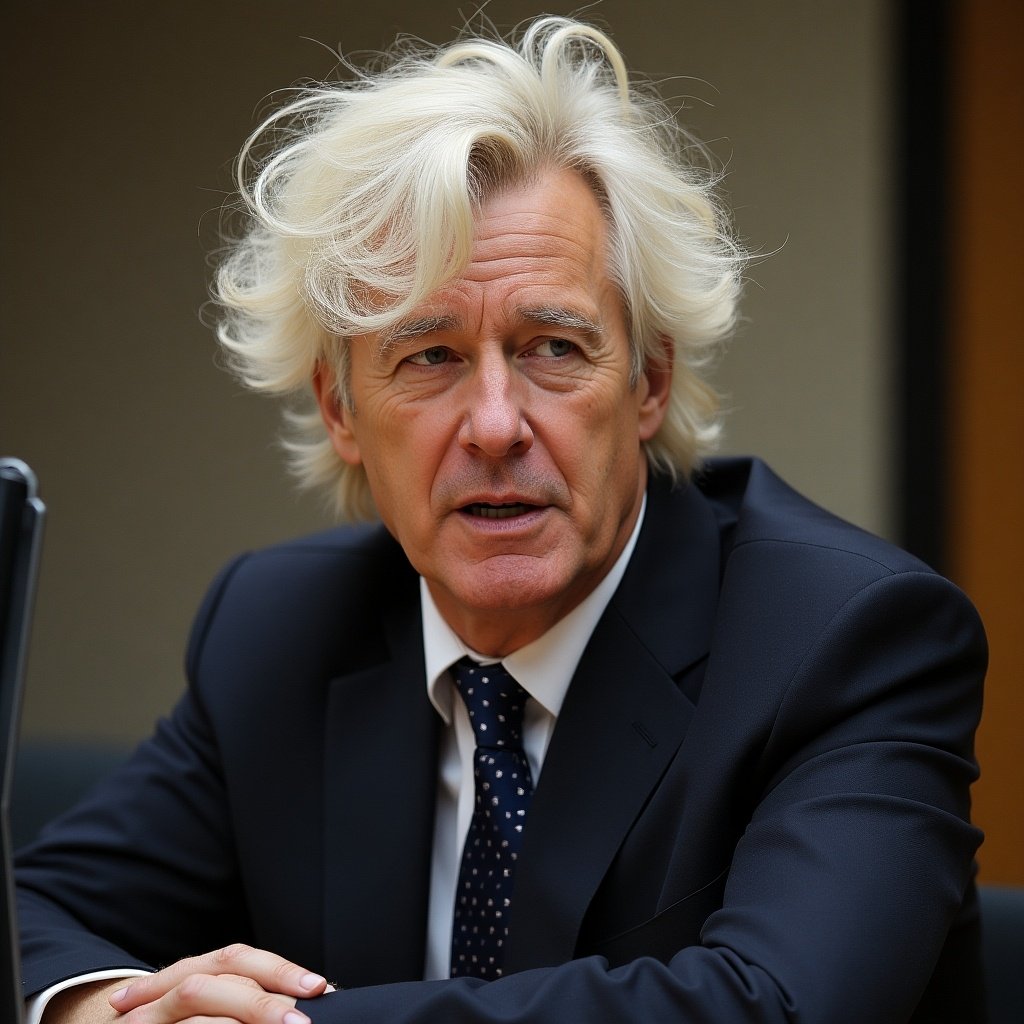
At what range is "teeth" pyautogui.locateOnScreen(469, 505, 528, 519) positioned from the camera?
66.2 inches

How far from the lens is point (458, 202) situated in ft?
5.36

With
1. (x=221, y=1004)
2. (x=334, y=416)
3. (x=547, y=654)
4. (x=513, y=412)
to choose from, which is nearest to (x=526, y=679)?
(x=547, y=654)

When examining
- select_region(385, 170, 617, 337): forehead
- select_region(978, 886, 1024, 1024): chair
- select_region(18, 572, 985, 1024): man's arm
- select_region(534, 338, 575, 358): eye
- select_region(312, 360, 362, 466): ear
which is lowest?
select_region(978, 886, 1024, 1024): chair

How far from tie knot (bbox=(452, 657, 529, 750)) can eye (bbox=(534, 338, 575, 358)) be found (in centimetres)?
41

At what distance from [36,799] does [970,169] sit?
94.7 inches

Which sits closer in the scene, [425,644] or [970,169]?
[425,644]

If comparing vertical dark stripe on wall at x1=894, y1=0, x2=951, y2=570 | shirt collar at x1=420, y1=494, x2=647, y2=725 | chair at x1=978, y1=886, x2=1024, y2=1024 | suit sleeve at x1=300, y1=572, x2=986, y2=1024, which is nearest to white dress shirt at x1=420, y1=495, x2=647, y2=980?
shirt collar at x1=420, y1=494, x2=647, y2=725

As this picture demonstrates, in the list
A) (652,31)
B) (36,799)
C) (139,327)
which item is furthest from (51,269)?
(36,799)

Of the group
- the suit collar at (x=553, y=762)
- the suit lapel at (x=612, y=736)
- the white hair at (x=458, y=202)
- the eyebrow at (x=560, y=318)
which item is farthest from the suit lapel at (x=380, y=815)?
the eyebrow at (x=560, y=318)

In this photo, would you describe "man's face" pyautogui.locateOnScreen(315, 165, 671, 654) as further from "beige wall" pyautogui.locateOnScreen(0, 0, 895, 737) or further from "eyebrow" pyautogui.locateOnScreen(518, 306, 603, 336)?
"beige wall" pyautogui.locateOnScreen(0, 0, 895, 737)

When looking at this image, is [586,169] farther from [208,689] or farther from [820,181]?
[820,181]

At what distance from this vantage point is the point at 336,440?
1983mm

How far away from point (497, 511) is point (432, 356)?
21 cm

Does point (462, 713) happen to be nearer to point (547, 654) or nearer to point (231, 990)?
point (547, 654)
